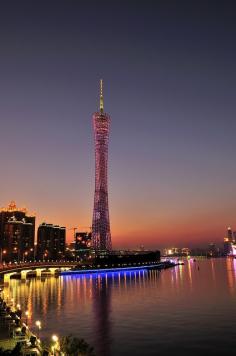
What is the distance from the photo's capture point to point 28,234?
618 ft

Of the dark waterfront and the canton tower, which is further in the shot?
the canton tower

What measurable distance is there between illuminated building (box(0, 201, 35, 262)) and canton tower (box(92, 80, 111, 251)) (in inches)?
2411

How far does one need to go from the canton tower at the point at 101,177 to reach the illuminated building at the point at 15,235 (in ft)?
201

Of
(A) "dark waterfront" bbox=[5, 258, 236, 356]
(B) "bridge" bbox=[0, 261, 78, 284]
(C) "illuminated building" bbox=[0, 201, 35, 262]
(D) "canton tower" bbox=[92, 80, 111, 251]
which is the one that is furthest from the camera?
(C) "illuminated building" bbox=[0, 201, 35, 262]

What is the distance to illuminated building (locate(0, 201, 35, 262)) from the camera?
172 m

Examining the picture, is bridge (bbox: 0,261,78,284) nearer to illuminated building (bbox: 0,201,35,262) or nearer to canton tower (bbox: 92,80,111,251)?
canton tower (bbox: 92,80,111,251)

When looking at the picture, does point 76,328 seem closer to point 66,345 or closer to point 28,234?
point 66,345

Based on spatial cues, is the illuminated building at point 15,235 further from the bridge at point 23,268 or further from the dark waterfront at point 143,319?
the dark waterfront at point 143,319

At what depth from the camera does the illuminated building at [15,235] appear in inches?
6786

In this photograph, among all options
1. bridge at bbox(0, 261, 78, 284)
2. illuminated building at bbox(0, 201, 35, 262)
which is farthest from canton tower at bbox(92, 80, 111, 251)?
illuminated building at bbox(0, 201, 35, 262)

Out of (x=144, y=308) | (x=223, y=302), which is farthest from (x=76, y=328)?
(x=223, y=302)

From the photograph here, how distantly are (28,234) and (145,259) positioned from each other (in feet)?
180

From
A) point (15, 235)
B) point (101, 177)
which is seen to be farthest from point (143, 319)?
point (15, 235)

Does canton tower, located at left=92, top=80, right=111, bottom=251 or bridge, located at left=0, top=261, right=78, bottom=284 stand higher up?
canton tower, located at left=92, top=80, right=111, bottom=251
